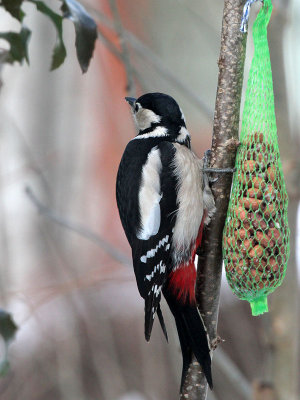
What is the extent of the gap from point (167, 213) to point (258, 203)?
36 centimetres

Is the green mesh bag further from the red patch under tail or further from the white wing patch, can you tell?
the white wing patch

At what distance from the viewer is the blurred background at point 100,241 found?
235 cm

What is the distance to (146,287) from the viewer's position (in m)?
1.92

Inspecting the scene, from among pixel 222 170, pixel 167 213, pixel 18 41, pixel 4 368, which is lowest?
pixel 4 368

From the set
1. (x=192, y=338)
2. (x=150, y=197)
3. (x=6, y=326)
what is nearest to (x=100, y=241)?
(x=150, y=197)

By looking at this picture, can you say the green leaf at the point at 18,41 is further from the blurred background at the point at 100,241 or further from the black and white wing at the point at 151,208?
the black and white wing at the point at 151,208

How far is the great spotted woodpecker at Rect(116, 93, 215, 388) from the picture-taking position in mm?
1889

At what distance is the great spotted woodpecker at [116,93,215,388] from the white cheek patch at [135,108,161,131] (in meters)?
0.02

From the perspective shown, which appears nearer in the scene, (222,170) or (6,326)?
(6,326)

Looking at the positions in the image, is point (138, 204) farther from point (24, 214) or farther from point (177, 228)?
point (24, 214)

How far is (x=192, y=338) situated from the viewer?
6.00ft

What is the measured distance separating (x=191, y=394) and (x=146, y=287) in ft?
1.12

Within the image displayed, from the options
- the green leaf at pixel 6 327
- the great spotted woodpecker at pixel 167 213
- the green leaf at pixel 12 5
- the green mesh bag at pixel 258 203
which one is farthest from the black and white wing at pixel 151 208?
the green leaf at pixel 12 5

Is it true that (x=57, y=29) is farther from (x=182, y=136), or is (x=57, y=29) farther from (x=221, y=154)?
(x=182, y=136)
